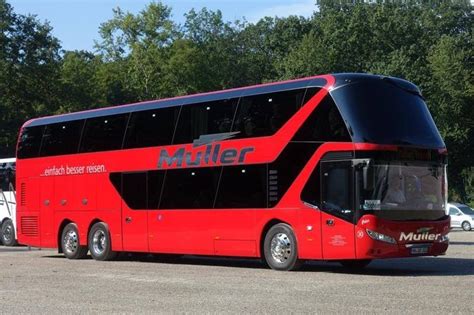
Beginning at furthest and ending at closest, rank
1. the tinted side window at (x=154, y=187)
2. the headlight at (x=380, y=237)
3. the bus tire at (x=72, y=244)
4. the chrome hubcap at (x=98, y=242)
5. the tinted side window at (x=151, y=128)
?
the bus tire at (x=72, y=244), the chrome hubcap at (x=98, y=242), the tinted side window at (x=154, y=187), the tinted side window at (x=151, y=128), the headlight at (x=380, y=237)

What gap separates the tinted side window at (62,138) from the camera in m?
23.1

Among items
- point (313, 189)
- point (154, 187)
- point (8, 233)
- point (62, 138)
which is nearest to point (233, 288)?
point (313, 189)

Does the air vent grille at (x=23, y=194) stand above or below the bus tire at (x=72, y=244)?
above

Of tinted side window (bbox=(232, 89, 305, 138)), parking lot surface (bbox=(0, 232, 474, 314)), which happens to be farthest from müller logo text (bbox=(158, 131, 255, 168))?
parking lot surface (bbox=(0, 232, 474, 314))

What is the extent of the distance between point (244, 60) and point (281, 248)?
64008 millimetres

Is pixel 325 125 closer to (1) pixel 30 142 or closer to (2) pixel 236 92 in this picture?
(2) pixel 236 92

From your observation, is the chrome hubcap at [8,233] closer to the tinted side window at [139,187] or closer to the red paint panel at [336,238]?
the tinted side window at [139,187]

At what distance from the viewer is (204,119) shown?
19.5m

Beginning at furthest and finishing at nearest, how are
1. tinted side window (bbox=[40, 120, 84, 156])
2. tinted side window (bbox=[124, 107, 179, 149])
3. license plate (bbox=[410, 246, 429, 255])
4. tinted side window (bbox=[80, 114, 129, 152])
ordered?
tinted side window (bbox=[40, 120, 84, 156]), tinted side window (bbox=[80, 114, 129, 152]), tinted side window (bbox=[124, 107, 179, 149]), license plate (bbox=[410, 246, 429, 255])

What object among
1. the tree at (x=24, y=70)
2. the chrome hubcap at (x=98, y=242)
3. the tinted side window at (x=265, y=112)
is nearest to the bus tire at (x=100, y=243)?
the chrome hubcap at (x=98, y=242)

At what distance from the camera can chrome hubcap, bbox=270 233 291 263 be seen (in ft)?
57.3

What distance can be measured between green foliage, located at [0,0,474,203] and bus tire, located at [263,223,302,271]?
41.1 meters

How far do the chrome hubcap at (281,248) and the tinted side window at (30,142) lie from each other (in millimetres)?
9679

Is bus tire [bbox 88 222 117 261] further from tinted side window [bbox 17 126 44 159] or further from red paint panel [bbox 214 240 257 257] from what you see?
red paint panel [bbox 214 240 257 257]
